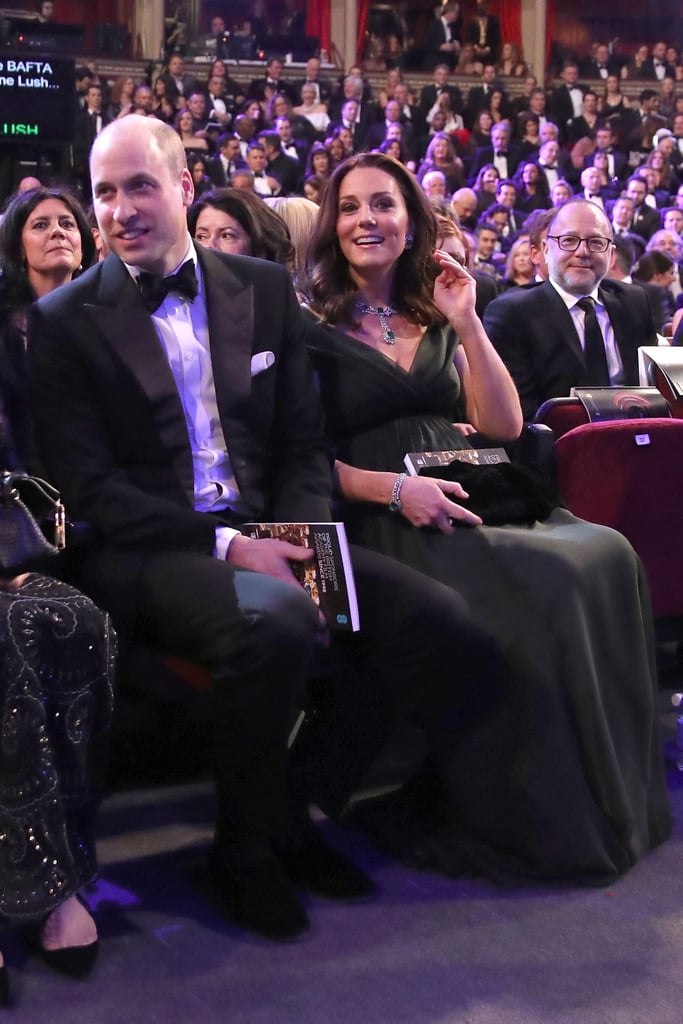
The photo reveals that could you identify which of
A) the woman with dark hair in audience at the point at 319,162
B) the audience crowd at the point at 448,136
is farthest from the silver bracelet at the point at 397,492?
the woman with dark hair in audience at the point at 319,162

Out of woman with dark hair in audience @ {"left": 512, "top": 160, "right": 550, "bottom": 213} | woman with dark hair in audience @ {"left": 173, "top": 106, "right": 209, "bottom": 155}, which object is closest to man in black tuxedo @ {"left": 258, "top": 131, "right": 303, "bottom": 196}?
woman with dark hair in audience @ {"left": 173, "top": 106, "right": 209, "bottom": 155}

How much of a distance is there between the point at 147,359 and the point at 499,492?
77 cm

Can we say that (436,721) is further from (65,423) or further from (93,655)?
(65,423)

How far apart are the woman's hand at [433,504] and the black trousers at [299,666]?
7.1 inches

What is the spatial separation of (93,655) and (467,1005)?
0.78 metres

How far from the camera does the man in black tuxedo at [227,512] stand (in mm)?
2004

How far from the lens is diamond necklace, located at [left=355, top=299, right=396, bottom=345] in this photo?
2641 millimetres

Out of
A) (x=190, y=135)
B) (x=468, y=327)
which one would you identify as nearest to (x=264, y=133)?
(x=190, y=135)

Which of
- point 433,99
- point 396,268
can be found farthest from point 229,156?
point 396,268

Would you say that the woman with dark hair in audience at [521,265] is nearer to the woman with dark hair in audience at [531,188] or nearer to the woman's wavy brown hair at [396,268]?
the woman's wavy brown hair at [396,268]

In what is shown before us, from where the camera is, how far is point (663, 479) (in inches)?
108

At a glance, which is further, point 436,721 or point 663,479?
point 663,479

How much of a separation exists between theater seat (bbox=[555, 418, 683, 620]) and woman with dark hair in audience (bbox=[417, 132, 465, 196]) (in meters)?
8.44

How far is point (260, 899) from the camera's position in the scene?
2008 millimetres
